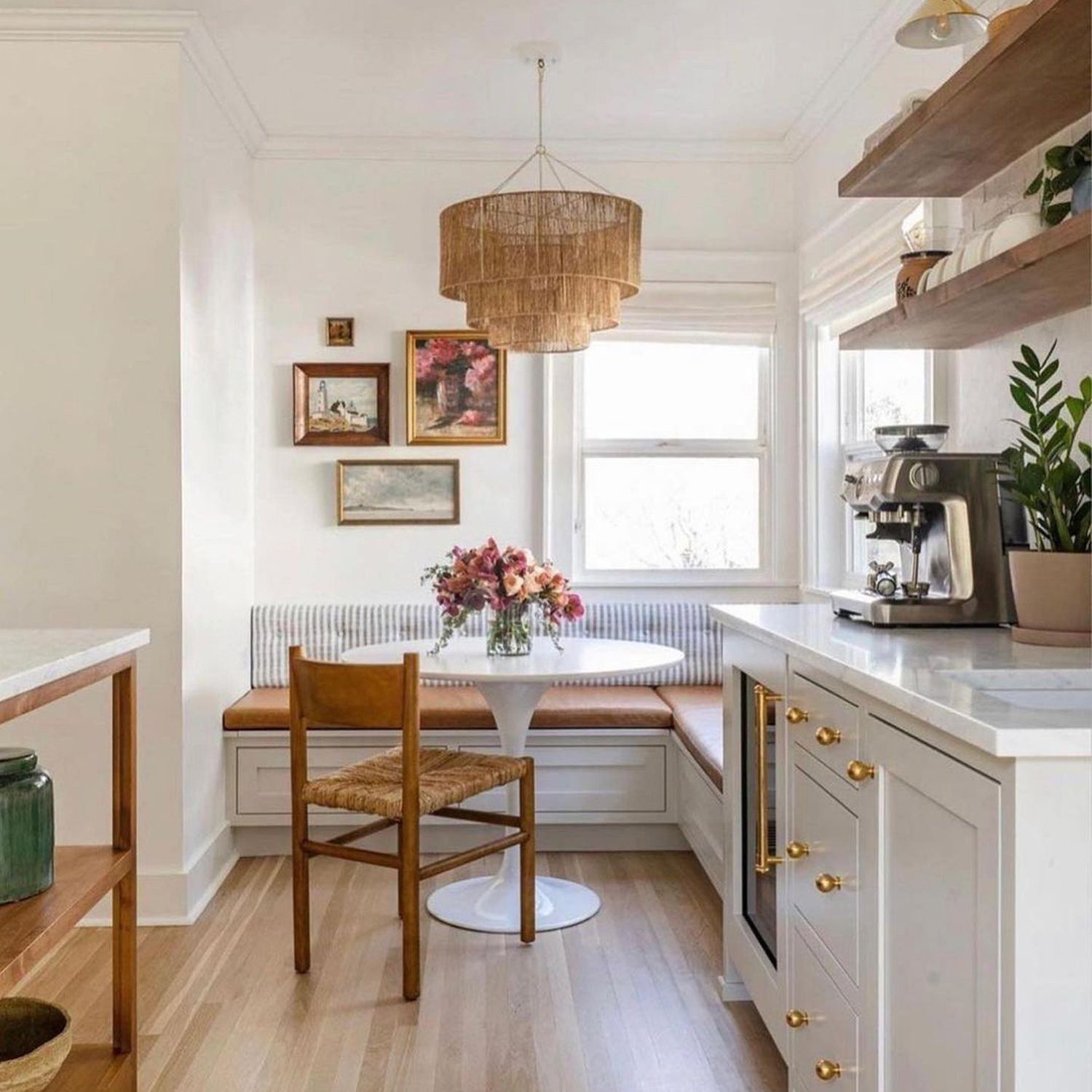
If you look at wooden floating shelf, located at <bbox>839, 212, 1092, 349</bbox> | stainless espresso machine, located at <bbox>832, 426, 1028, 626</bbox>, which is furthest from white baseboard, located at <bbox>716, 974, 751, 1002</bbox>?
wooden floating shelf, located at <bbox>839, 212, 1092, 349</bbox>

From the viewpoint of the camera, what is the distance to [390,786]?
280 centimetres

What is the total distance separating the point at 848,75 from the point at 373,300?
1.88 meters

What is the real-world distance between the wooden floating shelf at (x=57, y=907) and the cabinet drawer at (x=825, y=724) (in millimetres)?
1198

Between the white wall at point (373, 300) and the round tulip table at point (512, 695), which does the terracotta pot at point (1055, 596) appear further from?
the white wall at point (373, 300)

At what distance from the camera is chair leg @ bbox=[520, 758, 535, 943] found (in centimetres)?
298

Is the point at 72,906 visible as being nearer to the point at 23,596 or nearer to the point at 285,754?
the point at 23,596

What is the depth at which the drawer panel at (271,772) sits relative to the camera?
3.74 metres

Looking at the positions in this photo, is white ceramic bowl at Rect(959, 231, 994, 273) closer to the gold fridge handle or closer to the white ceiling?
the gold fridge handle

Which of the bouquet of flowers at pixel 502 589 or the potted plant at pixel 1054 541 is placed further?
the bouquet of flowers at pixel 502 589

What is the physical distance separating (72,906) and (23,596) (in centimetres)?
166

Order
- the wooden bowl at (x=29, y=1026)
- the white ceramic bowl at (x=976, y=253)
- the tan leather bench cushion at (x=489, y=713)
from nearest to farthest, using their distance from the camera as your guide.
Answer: the wooden bowl at (x=29, y=1026), the white ceramic bowl at (x=976, y=253), the tan leather bench cushion at (x=489, y=713)

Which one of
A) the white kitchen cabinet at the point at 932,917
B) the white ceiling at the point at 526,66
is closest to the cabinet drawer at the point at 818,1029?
the white kitchen cabinet at the point at 932,917

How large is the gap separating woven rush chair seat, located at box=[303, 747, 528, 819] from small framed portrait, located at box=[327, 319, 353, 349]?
1798 millimetres

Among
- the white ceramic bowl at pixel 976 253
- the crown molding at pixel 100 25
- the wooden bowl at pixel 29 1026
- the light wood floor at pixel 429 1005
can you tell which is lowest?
the light wood floor at pixel 429 1005
